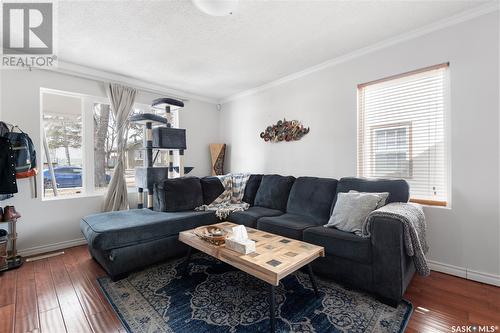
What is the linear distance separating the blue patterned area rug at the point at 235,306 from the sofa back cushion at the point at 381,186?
93 cm

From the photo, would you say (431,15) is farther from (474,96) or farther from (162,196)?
(162,196)

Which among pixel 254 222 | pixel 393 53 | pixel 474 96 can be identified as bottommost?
pixel 254 222

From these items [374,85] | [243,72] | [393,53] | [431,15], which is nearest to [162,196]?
[243,72]

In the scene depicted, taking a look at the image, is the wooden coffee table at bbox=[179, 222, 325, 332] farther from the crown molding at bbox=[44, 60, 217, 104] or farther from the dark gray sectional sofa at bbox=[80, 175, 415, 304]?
the crown molding at bbox=[44, 60, 217, 104]

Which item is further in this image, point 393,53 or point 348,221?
point 393,53

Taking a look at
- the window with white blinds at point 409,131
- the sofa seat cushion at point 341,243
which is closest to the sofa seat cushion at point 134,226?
the sofa seat cushion at point 341,243

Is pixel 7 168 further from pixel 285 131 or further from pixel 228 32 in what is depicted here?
pixel 285 131

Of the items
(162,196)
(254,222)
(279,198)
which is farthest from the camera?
(279,198)

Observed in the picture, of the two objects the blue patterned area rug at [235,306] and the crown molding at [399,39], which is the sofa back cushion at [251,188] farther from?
the crown molding at [399,39]

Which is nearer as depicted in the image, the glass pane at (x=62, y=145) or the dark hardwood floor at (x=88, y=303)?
the dark hardwood floor at (x=88, y=303)

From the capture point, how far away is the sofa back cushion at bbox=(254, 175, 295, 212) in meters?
3.14

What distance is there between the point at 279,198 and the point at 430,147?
176 centimetres

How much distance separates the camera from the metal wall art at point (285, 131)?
3424 millimetres

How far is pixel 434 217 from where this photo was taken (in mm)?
2303
